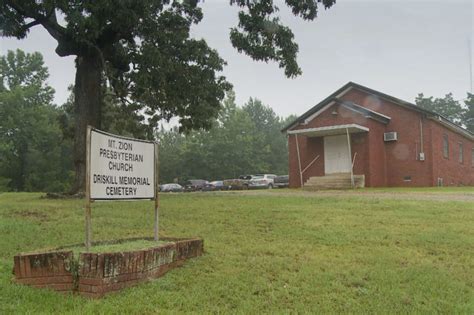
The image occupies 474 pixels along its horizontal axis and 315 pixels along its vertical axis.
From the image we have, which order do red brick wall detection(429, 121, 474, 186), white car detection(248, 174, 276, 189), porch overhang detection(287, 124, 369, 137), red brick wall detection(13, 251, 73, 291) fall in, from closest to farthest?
1. red brick wall detection(13, 251, 73, 291)
2. porch overhang detection(287, 124, 369, 137)
3. red brick wall detection(429, 121, 474, 186)
4. white car detection(248, 174, 276, 189)

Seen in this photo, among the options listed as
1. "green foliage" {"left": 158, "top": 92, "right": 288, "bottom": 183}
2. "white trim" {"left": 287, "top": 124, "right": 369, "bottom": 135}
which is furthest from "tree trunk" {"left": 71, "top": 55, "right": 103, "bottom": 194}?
"green foliage" {"left": 158, "top": 92, "right": 288, "bottom": 183}

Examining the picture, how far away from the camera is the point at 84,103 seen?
1739 cm

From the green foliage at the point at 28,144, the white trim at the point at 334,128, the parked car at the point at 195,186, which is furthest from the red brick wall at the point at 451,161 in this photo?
the green foliage at the point at 28,144

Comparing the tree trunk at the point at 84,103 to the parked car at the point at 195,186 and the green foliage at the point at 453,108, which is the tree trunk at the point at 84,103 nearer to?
the parked car at the point at 195,186

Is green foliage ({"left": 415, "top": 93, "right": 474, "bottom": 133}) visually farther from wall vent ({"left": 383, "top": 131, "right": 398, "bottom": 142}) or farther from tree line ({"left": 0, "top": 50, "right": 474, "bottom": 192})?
wall vent ({"left": 383, "top": 131, "right": 398, "bottom": 142})

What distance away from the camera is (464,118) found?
80.3 meters

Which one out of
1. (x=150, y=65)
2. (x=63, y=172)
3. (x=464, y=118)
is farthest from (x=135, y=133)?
(x=464, y=118)

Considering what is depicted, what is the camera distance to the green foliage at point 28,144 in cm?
5606

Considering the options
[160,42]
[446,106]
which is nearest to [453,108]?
[446,106]

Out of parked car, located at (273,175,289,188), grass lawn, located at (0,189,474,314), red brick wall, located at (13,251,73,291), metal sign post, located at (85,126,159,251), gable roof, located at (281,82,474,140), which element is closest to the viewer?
grass lawn, located at (0,189,474,314)

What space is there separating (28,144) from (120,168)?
187ft

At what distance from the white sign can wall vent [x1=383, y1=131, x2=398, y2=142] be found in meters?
22.4

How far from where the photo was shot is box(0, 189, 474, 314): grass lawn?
15.9ft

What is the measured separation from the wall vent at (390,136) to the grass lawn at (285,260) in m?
15.7
